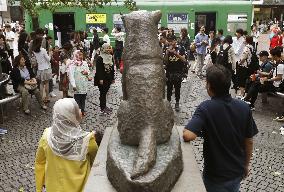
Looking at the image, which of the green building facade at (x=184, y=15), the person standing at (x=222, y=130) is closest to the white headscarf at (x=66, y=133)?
the person standing at (x=222, y=130)

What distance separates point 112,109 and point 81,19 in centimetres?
1051

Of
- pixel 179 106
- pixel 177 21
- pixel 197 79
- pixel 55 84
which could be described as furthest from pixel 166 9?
pixel 179 106

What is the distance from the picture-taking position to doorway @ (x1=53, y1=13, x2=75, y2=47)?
2006 centimetres

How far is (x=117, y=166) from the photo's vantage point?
3838 mm

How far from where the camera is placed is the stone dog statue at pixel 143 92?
4266 mm

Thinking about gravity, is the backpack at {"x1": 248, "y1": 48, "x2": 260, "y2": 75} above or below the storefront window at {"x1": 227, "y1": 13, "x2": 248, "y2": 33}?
below

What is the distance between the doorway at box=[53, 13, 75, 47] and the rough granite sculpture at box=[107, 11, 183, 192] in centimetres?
1581

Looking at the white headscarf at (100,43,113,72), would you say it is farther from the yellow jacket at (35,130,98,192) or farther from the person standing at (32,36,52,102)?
the yellow jacket at (35,130,98,192)

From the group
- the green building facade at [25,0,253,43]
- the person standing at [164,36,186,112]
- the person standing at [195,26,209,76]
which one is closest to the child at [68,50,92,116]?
the person standing at [164,36,186,112]

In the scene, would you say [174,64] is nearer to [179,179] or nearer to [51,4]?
[51,4]

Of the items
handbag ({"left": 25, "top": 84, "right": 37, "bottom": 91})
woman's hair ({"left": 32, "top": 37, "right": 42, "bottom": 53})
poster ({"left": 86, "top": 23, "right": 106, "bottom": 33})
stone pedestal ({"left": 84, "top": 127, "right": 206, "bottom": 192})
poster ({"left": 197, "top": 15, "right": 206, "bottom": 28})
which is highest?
poster ({"left": 197, "top": 15, "right": 206, "bottom": 28})

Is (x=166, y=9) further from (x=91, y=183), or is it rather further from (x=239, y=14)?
(x=91, y=183)

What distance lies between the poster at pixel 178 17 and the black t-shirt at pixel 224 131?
16646 millimetres

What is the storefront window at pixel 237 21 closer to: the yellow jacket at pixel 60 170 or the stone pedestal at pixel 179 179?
the stone pedestal at pixel 179 179
